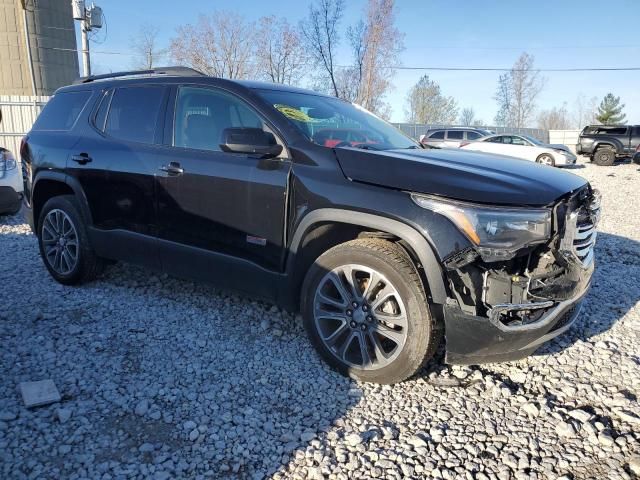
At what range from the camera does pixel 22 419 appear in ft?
8.76

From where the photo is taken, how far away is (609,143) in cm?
2277

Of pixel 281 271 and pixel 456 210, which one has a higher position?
pixel 456 210

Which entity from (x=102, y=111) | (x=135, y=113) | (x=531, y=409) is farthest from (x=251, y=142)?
(x=531, y=409)

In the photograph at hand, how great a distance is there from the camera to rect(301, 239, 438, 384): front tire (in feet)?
9.31

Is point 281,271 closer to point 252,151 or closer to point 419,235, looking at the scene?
point 252,151

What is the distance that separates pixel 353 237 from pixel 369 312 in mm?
512

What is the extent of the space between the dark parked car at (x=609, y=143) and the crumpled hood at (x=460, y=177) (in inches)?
902

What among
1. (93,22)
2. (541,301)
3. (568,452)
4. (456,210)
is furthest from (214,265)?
(93,22)

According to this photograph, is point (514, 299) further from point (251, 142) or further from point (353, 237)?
point (251, 142)

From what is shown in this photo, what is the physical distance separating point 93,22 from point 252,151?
18326 millimetres

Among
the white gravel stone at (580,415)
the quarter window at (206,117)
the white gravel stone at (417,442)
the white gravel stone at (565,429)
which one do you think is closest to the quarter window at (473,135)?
the quarter window at (206,117)

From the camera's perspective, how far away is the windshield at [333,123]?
345cm

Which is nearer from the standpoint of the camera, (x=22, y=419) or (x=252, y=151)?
(x=22, y=419)

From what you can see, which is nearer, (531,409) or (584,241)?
(531,409)
